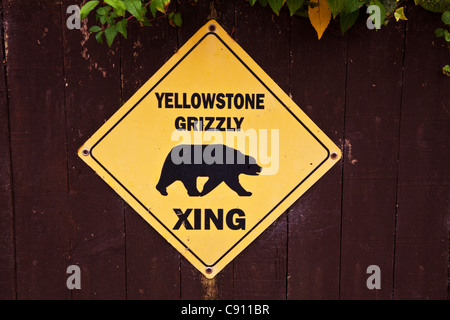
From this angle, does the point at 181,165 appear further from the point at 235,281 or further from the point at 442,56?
the point at 442,56

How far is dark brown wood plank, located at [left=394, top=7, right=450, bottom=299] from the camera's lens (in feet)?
6.38

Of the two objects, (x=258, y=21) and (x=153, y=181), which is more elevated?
(x=258, y=21)

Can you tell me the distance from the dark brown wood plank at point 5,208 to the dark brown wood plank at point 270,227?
1.08m

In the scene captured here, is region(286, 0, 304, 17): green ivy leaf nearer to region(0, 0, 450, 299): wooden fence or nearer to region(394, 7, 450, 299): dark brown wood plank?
region(0, 0, 450, 299): wooden fence

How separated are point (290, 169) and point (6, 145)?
1329 millimetres

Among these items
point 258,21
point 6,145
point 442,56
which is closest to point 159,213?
point 6,145

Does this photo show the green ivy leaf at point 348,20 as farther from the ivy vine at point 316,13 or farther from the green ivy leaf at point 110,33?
the green ivy leaf at point 110,33

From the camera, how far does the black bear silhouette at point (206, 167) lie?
6.58 feet

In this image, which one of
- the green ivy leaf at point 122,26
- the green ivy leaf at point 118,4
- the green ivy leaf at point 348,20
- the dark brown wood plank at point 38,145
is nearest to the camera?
the green ivy leaf at point 118,4

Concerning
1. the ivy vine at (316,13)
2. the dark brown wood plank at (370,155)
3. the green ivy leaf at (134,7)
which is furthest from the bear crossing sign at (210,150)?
the green ivy leaf at (134,7)

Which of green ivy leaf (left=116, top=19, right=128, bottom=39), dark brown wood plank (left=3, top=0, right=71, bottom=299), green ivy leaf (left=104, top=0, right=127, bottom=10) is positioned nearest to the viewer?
green ivy leaf (left=104, top=0, right=127, bottom=10)

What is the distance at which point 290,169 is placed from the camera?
2.03 m

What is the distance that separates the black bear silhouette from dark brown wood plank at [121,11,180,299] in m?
0.25

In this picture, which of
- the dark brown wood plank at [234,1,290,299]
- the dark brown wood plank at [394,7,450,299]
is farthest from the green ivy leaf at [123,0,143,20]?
the dark brown wood plank at [394,7,450,299]
